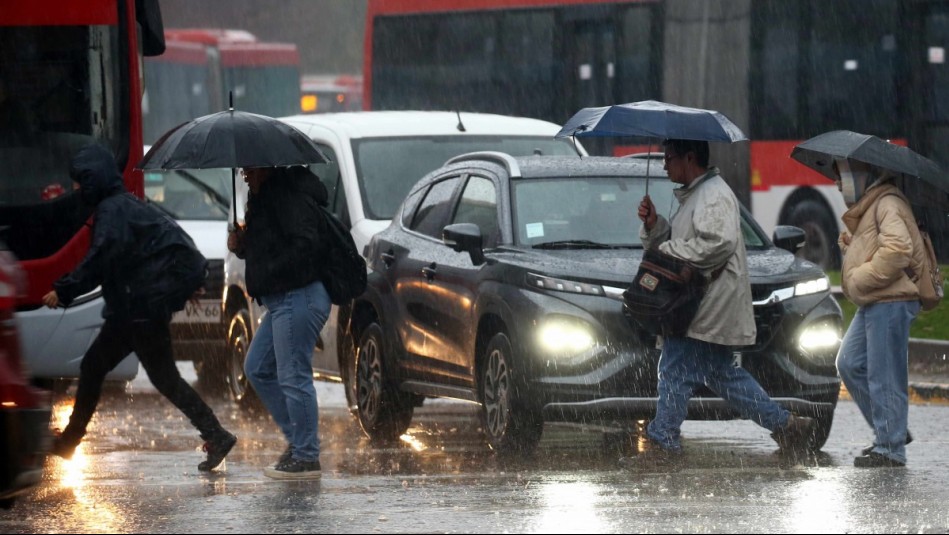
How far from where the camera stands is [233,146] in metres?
9.64

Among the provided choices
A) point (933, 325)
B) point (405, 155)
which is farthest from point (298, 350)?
point (933, 325)

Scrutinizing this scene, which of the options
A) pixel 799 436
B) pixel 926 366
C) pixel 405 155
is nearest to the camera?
pixel 799 436

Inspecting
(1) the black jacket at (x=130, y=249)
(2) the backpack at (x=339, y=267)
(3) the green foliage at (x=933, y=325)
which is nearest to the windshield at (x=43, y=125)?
(1) the black jacket at (x=130, y=249)

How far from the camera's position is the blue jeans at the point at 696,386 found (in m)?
9.80

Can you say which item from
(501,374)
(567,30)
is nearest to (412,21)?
(567,30)

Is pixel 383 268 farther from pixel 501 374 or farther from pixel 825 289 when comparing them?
pixel 825 289

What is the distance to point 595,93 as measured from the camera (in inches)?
953

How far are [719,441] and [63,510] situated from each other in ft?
14.9

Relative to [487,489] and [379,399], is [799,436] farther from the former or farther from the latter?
[487,489]

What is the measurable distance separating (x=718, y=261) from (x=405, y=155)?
13.5 ft

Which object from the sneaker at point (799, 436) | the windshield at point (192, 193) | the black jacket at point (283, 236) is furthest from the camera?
A: the windshield at point (192, 193)

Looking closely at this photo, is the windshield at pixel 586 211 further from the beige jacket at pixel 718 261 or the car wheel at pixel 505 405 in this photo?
the beige jacket at pixel 718 261

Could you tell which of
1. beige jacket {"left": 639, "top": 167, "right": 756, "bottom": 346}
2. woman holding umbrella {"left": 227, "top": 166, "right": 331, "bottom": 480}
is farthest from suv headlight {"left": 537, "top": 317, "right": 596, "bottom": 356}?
woman holding umbrella {"left": 227, "top": 166, "right": 331, "bottom": 480}

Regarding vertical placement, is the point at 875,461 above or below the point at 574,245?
below
